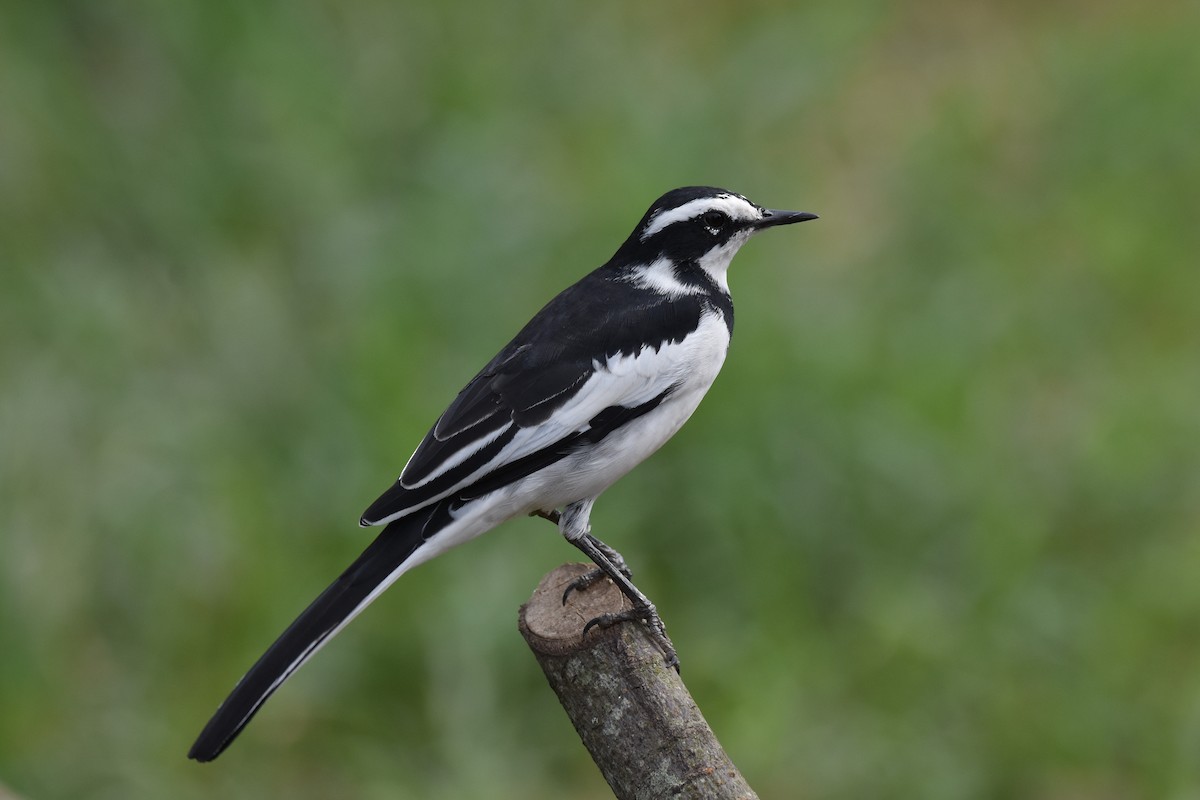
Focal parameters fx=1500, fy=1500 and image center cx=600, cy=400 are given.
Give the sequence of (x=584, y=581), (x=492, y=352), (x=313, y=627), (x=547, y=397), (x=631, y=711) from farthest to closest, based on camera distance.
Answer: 1. (x=492, y=352)
2. (x=547, y=397)
3. (x=584, y=581)
4. (x=313, y=627)
5. (x=631, y=711)

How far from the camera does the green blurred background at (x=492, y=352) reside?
243 inches

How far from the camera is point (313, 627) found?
387cm

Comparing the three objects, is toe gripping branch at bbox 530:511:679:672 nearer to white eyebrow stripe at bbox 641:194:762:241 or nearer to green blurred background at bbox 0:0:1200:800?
white eyebrow stripe at bbox 641:194:762:241

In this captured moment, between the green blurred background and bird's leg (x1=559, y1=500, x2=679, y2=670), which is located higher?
the green blurred background

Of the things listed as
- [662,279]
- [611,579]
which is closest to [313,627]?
[611,579]

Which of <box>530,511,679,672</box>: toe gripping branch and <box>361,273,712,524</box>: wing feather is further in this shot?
<box>361,273,712,524</box>: wing feather

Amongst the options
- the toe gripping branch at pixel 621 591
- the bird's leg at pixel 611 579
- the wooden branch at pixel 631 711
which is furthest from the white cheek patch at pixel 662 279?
the wooden branch at pixel 631 711

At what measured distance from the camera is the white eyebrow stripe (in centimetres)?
479

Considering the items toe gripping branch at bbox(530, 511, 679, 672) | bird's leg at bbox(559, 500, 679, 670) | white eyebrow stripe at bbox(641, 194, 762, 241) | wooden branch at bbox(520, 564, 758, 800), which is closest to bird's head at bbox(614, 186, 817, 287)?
white eyebrow stripe at bbox(641, 194, 762, 241)

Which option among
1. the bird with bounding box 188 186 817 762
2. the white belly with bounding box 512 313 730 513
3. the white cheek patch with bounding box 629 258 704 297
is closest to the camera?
A: the bird with bounding box 188 186 817 762

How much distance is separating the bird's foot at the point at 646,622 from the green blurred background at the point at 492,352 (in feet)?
6.48

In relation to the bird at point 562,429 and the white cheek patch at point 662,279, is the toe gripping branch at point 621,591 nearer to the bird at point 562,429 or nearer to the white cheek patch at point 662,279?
the bird at point 562,429

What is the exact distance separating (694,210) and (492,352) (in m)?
2.47

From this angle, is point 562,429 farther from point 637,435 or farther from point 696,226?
point 696,226
